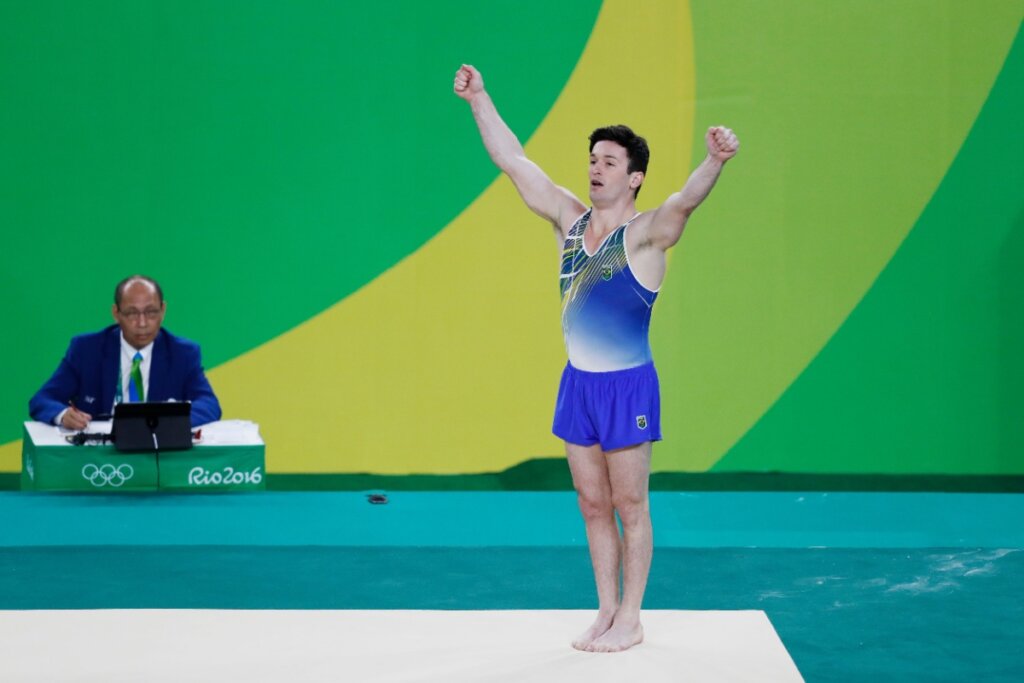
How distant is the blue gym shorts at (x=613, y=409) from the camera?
4.24 meters

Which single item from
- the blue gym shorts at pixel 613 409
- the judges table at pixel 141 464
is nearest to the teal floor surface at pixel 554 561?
the judges table at pixel 141 464

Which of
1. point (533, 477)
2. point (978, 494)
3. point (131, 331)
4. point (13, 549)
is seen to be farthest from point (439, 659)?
point (978, 494)

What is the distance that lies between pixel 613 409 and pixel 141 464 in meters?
2.54

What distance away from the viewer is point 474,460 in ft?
24.5

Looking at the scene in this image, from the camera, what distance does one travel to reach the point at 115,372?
630 centimetres

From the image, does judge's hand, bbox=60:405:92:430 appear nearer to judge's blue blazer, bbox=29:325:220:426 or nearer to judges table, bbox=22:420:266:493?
judges table, bbox=22:420:266:493

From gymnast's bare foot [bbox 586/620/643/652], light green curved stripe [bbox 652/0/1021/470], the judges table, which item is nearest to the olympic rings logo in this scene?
the judges table

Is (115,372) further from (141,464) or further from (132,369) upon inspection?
(141,464)

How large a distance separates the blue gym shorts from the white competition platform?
65 cm

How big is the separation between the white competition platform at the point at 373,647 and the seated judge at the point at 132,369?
5.74 ft

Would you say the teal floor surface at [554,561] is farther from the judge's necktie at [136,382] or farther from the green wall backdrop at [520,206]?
the green wall backdrop at [520,206]

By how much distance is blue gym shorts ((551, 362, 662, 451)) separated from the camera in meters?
4.24

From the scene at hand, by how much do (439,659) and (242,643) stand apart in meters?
0.63

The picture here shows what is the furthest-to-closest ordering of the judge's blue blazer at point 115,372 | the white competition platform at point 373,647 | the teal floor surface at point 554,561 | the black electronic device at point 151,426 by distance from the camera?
the judge's blue blazer at point 115,372 < the black electronic device at point 151,426 < the teal floor surface at point 554,561 < the white competition platform at point 373,647
